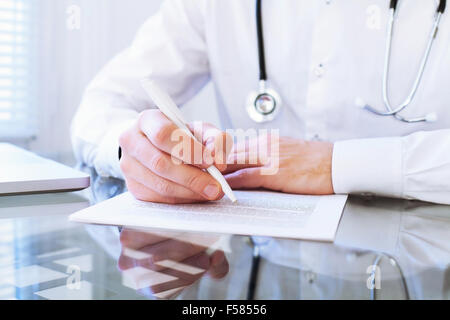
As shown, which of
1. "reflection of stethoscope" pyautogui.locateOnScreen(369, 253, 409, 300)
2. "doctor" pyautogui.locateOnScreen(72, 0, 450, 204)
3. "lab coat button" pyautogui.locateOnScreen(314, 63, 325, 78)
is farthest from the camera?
"lab coat button" pyautogui.locateOnScreen(314, 63, 325, 78)

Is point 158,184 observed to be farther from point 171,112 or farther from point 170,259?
point 170,259

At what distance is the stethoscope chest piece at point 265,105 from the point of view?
3.48 feet

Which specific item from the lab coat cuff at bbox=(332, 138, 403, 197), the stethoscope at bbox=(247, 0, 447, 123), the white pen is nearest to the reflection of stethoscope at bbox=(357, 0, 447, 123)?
the stethoscope at bbox=(247, 0, 447, 123)

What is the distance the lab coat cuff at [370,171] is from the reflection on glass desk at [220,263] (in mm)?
134

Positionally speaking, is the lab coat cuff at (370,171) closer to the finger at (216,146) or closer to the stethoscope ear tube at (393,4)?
the finger at (216,146)

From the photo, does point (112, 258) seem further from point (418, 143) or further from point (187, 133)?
point (418, 143)

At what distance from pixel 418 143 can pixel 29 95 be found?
1480 mm

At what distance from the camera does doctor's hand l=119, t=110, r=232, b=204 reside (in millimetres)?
600

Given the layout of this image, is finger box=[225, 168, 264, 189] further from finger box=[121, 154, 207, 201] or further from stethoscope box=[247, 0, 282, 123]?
stethoscope box=[247, 0, 282, 123]

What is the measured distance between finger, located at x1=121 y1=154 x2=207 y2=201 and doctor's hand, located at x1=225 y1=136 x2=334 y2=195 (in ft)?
0.39

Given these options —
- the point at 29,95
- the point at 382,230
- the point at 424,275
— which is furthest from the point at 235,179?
the point at 29,95

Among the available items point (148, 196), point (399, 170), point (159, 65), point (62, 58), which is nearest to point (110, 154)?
point (148, 196)

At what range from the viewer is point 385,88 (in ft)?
3.09


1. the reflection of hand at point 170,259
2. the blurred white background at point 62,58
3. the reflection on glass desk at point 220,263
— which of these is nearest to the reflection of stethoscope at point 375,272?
the reflection on glass desk at point 220,263
